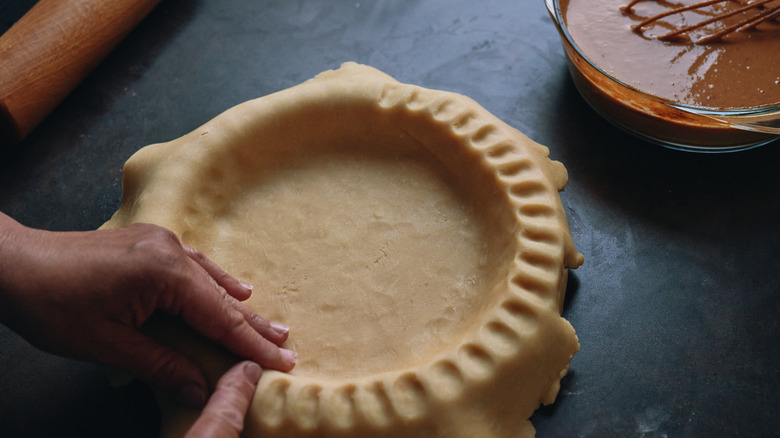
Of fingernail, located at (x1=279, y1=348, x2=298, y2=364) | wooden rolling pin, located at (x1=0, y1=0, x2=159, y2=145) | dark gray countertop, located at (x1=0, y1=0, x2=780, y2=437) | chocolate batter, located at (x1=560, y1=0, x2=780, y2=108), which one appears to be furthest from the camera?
wooden rolling pin, located at (x1=0, y1=0, x2=159, y2=145)

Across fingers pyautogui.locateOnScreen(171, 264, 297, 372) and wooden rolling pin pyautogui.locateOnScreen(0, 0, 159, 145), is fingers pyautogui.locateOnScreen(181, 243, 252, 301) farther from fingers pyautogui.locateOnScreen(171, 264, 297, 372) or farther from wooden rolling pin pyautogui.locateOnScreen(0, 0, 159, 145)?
wooden rolling pin pyautogui.locateOnScreen(0, 0, 159, 145)

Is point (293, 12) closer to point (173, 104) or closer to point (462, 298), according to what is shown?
point (173, 104)

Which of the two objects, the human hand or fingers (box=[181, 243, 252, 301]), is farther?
fingers (box=[181, 243, 252, 301])

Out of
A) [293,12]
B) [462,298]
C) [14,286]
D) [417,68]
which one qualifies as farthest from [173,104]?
[462,298]

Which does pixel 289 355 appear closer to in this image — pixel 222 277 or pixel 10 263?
pixel 222 277

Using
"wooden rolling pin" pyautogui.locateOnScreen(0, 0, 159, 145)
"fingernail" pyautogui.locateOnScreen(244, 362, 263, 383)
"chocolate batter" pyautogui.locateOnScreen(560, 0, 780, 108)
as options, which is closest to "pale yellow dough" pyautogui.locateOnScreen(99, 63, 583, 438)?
"fingernail" pyautogui.locateOnScreen(244, 362, 263, 383)
